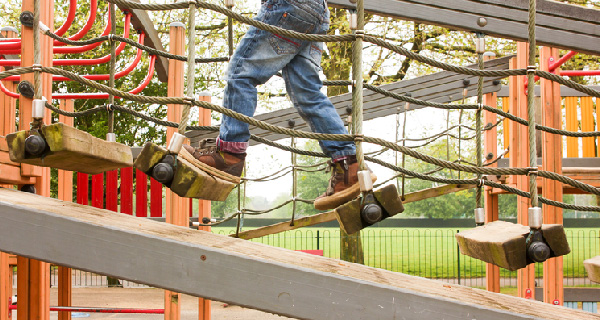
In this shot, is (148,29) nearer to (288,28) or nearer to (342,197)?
(288,28)

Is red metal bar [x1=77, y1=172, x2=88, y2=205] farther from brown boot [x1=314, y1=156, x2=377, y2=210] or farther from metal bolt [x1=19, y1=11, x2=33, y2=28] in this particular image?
brown boot [x1=314, y1=156, x2=377, y2=210]

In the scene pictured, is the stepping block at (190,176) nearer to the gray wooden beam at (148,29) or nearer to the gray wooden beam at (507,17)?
the gray wooden beam at (507,17)

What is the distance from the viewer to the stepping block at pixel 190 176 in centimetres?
202

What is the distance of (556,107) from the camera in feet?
13.5

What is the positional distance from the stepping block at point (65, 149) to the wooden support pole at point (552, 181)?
304 cm

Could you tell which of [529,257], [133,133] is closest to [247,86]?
[529,257]

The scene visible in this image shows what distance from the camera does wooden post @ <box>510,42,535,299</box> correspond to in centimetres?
427

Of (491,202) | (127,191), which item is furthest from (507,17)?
(127,191)

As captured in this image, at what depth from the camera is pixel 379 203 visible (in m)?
1.99

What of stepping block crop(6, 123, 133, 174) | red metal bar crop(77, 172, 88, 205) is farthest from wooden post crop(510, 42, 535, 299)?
red metal bar crop(77, 172, 88, 205)

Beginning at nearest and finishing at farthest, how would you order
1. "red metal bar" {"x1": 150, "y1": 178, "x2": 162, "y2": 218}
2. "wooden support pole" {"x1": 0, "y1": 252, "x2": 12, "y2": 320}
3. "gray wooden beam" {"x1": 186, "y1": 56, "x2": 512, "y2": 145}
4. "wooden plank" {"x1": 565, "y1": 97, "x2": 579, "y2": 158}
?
"wooden support pole" {"x1": 0, "y1": 252, "x2": 12, "y2": 320}
"red metal bar" {"x1": 150, "y1": 178, "x2": 162, "y2": 218}
"gray wooden beam" {"x1": 186, "y1": 56, "x2": 512, "y2": 145}
"wooden plank" {"x1": 565, "y1": 97, "x2": 579, "y2": 158}

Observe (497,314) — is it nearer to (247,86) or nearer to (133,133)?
(247,86)

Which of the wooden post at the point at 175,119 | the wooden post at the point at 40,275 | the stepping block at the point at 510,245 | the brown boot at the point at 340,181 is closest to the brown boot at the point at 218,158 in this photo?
the brown boot at the point at 340,181

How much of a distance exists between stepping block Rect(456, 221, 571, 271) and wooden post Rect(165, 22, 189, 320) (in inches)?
81.3
